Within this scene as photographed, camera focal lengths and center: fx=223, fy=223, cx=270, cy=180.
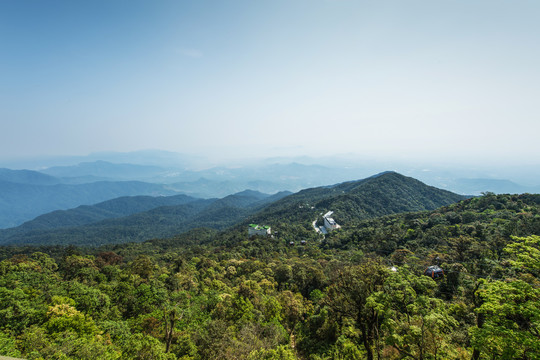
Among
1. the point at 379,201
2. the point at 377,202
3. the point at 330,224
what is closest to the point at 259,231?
the point at 330,224

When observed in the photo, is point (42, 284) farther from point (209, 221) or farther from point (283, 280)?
point (209, 221)

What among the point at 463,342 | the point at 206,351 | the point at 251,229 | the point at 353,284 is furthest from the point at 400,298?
the point at 251,229

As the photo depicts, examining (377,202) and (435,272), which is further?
(377,202)

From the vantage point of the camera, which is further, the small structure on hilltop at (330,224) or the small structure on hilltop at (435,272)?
the small structure on hilltop at (330,224)

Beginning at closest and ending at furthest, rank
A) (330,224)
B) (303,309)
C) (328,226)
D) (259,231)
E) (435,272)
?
(303,309), (435,272), (330,224), (259,231), (328,226)

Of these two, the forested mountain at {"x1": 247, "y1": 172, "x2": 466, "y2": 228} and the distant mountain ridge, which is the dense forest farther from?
the distant mountain ridge

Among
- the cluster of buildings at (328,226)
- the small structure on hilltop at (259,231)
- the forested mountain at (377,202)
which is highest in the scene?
the forested mountain at (377,202)

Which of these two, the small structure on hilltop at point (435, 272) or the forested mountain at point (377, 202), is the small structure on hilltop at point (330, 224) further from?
the small structure on hilltop at point (435, 272)

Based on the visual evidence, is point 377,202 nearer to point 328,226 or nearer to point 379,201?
point 379,201

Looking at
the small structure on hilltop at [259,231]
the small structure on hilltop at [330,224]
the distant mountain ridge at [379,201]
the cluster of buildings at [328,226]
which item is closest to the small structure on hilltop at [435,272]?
the cluster of buildings at [328,226]
